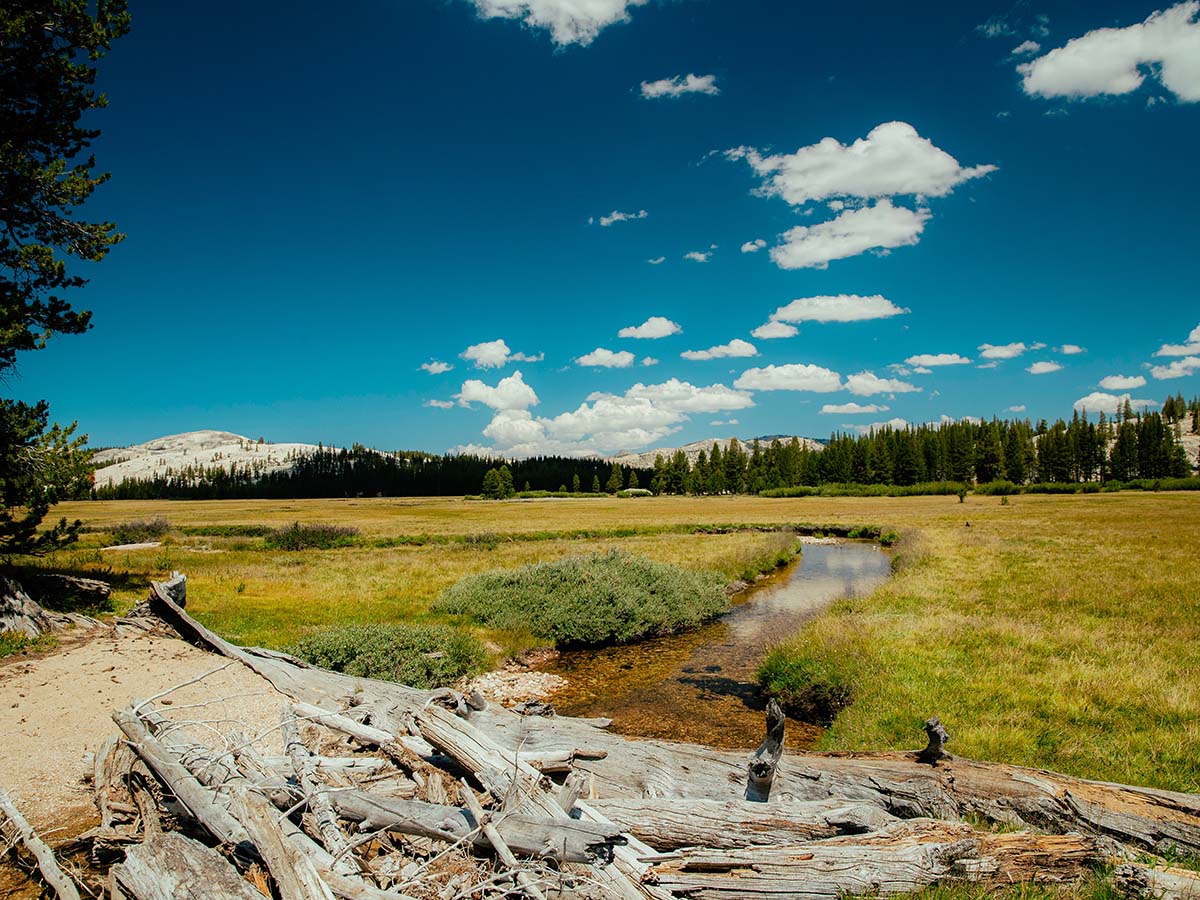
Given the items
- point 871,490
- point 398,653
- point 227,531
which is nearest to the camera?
point 398,653

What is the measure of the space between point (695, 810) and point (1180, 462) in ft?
516

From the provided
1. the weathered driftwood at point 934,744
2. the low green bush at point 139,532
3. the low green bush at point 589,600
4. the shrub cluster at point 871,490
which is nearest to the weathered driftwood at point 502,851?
the weathered driftwood at point 934,744

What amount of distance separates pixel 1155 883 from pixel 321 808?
7481 mm

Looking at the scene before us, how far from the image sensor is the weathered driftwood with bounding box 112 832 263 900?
4.48m

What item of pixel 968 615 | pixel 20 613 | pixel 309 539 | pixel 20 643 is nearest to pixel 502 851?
pixel 20 643

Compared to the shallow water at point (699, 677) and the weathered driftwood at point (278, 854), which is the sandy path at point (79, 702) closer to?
the weathered driftwood at point (278, 854)

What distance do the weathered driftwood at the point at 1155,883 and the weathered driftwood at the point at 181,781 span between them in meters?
7.99

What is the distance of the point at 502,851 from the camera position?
4.43 m

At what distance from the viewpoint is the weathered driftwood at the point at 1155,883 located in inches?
195

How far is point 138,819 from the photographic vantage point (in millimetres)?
6457

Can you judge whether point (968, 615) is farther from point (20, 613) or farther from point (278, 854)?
point (20, 613)

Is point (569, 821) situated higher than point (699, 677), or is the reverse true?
point (569, 821)

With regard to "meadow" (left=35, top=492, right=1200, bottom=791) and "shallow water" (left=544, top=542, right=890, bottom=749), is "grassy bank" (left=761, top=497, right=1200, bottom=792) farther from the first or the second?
"shallow water" (left=544, top=542, right=890, bottom=749)

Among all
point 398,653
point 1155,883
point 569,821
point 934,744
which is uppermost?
point 569,821
